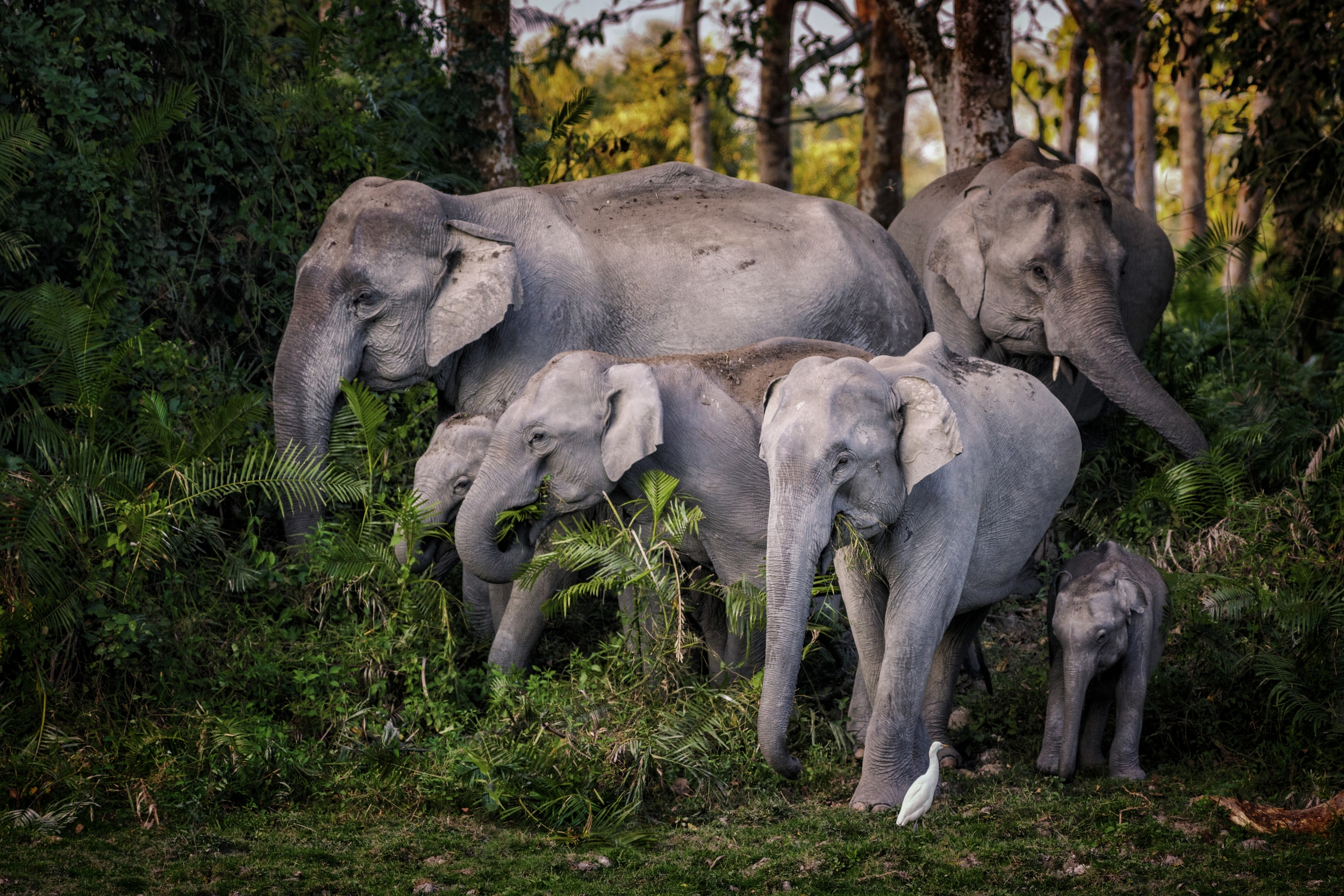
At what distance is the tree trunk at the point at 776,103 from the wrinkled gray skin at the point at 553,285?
292 inches

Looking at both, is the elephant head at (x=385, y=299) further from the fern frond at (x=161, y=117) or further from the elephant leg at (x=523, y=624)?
the fern frond at (x=161, y=117)

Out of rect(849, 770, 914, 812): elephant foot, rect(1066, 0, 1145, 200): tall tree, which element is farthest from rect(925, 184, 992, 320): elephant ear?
rect(1066, 0, 1145, 200): tall tree

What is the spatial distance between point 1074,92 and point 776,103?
11.5 ft

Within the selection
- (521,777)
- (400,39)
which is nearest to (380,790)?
(521,777)

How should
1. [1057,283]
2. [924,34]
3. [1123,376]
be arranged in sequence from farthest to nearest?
[924,34]
[1057,283]
[1123,376]

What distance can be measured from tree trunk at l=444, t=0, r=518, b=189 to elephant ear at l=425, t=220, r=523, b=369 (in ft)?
11.6

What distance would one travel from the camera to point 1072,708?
5.81 m

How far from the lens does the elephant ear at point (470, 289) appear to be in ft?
22.4

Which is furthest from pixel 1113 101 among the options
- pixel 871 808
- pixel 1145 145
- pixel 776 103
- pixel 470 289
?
pixel 871 808

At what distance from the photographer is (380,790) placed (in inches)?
A: 225

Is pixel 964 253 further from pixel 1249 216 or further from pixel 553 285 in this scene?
pixel 1249 216

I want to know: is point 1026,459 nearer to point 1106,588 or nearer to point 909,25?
point 1106,588

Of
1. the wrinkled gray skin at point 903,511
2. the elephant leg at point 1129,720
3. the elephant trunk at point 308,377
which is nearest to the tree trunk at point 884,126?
the elephant trunk at point 308,377

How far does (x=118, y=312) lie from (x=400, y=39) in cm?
355
